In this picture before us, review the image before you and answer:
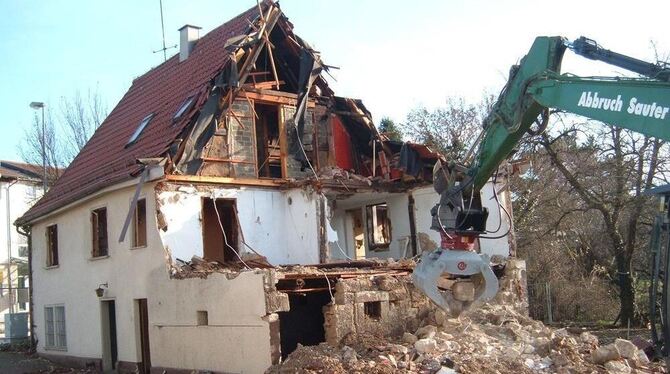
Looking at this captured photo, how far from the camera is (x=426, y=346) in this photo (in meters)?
11.3

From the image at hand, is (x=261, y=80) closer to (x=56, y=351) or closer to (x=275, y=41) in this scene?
(x=275, y=41)

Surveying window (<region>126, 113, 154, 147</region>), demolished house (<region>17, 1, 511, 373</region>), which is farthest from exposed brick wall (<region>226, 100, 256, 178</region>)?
window (<region>126, 113, 154, 147</region>)

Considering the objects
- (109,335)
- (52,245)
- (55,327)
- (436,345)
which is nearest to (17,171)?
(52,245)

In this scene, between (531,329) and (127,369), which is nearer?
(531,329)

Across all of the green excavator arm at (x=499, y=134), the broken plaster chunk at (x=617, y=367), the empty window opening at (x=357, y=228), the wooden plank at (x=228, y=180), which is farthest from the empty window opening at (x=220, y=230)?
the broken plaster chunk at (x=617, y=367)

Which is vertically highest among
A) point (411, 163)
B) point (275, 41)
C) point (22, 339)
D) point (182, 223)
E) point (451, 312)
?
point (275, 41)

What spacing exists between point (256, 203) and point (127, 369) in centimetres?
482

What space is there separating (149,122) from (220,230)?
11.8 ft

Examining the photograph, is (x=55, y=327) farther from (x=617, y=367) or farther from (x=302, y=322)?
(x=617, y=367)

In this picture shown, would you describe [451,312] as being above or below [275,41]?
below

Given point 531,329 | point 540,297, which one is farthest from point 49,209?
point 540,297

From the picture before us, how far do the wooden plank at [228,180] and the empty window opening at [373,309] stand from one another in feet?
15.6

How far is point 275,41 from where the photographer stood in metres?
18.2

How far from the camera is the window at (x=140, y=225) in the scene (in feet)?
53.4
